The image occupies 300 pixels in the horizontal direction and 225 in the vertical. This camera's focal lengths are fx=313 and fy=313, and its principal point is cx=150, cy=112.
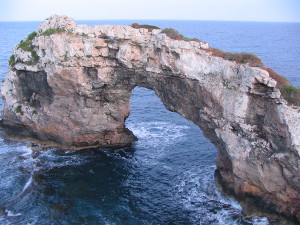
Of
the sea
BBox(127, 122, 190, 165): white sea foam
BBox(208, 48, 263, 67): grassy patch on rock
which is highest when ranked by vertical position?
BBox(208, 48, 263, 67): grassy patch on rock

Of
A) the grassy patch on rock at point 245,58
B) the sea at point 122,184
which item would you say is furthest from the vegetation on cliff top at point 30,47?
the grassy patch on rock at point 245,58

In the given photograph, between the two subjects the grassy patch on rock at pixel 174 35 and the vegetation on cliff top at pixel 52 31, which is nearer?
the grassy patch on rock at pixel 174 35

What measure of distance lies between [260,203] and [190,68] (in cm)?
1617

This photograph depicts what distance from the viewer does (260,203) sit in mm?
32938

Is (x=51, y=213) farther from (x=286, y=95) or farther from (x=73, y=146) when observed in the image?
(x=286, y=95)

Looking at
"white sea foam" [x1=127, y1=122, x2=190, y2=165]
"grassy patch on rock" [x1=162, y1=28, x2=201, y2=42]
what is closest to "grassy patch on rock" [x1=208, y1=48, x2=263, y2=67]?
"grassy patch on rock" [x1=162, y1=28, x2=201, y2=42]

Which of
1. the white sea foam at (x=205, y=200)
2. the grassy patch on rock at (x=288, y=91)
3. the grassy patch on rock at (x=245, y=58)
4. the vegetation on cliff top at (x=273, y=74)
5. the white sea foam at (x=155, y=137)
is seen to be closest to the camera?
the grassy patch on rock at (x=288, y=91)

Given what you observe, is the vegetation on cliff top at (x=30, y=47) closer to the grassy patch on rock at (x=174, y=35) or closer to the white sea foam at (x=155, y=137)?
the white sea foam at (x=155, y=137)

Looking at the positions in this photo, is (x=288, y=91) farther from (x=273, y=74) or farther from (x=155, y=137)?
(x=155, y=137)

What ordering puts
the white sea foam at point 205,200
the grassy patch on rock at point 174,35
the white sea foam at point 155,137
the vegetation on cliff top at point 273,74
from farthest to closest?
the white sea foam at point 155,137, the grassy patch on rock at point 174,35, the white sea foam at point 205,200, the vegetation on cliff top at point 273,74

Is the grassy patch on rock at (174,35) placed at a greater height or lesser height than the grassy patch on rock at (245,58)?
greater

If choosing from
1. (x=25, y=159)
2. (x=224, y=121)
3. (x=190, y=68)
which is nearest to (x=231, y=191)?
(x=224, y=121)

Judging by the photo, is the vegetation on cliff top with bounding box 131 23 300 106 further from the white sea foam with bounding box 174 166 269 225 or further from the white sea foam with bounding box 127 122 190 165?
the white sea foam with bounding box 127 122 190 165

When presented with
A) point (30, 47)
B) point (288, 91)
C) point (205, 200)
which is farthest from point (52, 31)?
point (288, 91)
